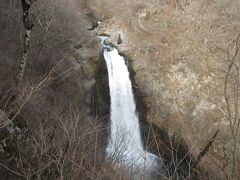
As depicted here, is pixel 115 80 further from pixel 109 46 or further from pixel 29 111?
pixel 29 111

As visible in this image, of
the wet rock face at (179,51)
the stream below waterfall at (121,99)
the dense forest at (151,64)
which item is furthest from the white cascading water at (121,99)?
the wet rock face at (179,51)

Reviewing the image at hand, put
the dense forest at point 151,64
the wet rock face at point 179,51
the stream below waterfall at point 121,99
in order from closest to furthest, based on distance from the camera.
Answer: the dense forest at point 151,64, the stream below waterfall at point 121,99, the wet rock face at point 179,51

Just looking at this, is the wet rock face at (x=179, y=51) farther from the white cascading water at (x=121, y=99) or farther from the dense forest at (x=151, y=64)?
the white cascading water at (x=121, y=99)

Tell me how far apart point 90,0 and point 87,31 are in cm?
710

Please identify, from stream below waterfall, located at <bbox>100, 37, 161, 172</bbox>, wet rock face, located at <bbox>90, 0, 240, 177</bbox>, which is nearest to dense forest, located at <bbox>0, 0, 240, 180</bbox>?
wet rock face, located at <bbox>90, 0, 240, 177</bbox>

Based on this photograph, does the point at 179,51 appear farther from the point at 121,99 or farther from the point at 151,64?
the point at 121,99

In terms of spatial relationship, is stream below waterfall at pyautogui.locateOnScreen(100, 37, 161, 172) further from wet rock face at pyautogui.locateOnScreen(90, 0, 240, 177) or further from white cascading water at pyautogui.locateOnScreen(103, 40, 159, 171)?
wet rock face at pyautogui.locateOnScreen(90, 0, 240, 177)

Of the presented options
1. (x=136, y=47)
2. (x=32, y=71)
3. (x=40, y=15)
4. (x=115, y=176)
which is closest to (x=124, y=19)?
(x=136, y=47)

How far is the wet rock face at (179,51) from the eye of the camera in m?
27.8

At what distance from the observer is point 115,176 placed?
10.5 meters

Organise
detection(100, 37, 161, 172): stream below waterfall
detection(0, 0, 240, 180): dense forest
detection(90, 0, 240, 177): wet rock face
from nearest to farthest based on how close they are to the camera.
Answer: detection(0, 0, 240, 180): dense forest → detection(100, 37, 161, 172): stream below waterfall → detection(90, 0, 240, 177): wet rock face

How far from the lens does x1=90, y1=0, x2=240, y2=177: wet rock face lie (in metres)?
27.8

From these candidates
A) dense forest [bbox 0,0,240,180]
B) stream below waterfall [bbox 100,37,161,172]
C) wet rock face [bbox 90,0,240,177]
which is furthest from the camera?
wet rock face [bbox 90,0,240,177]

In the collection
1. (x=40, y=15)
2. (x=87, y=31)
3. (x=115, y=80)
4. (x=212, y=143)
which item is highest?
(x=40, y=15)
